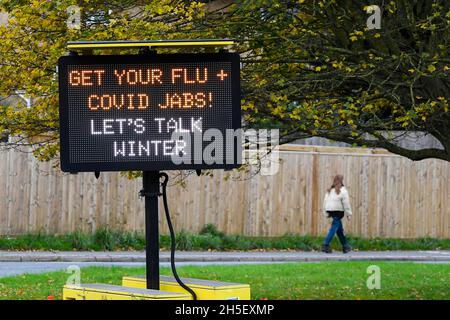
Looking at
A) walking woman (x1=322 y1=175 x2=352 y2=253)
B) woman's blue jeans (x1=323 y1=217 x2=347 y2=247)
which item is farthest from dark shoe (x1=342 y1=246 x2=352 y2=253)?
walking woman (x1=322 y1=175 x2=352 y2=253)

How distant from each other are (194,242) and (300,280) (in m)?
8.12

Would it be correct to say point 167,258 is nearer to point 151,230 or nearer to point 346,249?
point 346,249

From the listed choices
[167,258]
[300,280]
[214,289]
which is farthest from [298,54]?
[167,258]

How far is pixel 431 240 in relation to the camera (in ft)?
92.5

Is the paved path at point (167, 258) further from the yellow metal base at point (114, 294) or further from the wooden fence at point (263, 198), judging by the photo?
the yellow metal base at point (114, 294)

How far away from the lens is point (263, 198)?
86.1 ft

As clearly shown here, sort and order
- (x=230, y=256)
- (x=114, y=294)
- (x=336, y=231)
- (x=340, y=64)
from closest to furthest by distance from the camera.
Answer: (x=114, y=294) < (x=340, y=64) < (x=230, y=256) < (x=336, y=231)

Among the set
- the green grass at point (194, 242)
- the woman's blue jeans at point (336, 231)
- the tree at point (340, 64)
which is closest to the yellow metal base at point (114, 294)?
the tree at point (340, 64)

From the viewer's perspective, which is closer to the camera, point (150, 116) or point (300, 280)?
point (150, 116)

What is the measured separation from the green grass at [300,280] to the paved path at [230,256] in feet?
11.0

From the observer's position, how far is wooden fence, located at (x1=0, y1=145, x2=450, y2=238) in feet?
77.1

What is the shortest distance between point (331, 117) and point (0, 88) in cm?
425

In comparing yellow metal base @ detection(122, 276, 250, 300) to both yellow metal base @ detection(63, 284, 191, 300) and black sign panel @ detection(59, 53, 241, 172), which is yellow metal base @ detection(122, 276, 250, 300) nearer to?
yellow metal base @ detection(63, 284, 191, 300)

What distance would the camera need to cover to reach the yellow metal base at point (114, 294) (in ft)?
29.5
